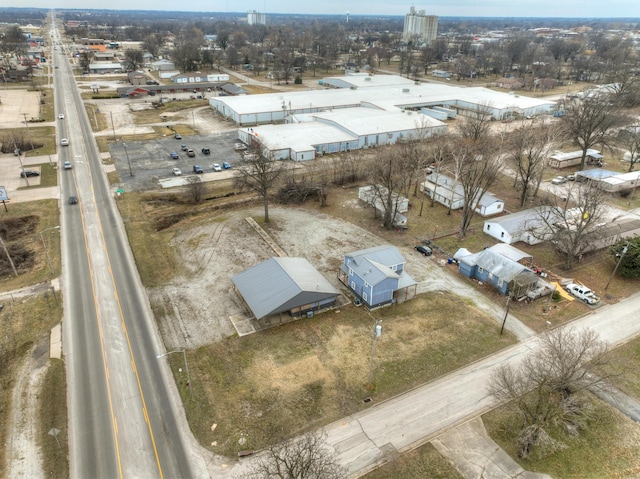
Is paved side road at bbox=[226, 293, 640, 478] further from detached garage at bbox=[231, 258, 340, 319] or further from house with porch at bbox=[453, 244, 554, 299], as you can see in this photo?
detached garage at bbox=[231, 258, 340, 319]

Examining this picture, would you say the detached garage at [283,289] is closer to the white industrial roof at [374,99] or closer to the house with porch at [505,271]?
the house with porch at [505,271]

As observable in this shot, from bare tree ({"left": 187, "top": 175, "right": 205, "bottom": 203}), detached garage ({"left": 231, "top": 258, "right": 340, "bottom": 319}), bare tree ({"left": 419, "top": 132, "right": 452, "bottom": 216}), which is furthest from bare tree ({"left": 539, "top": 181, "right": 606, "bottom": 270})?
bare tree ({"left": 187, "top": 175, "right": 205, "bottom": 203})

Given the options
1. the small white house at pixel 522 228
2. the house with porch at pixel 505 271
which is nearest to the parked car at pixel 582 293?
the house with porch at pixel 505 271

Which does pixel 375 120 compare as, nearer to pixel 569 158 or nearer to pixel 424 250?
pixel 569 158

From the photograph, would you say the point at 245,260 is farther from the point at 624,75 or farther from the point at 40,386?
the point at 624,75

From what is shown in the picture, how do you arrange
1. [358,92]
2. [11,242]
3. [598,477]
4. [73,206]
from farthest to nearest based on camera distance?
[358,92]
[73,206]
[11,242]
[598,477]

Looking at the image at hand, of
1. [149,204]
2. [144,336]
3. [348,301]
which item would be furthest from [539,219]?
[149,204]

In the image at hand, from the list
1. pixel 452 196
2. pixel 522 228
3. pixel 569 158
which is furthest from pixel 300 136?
pixel 569 158
